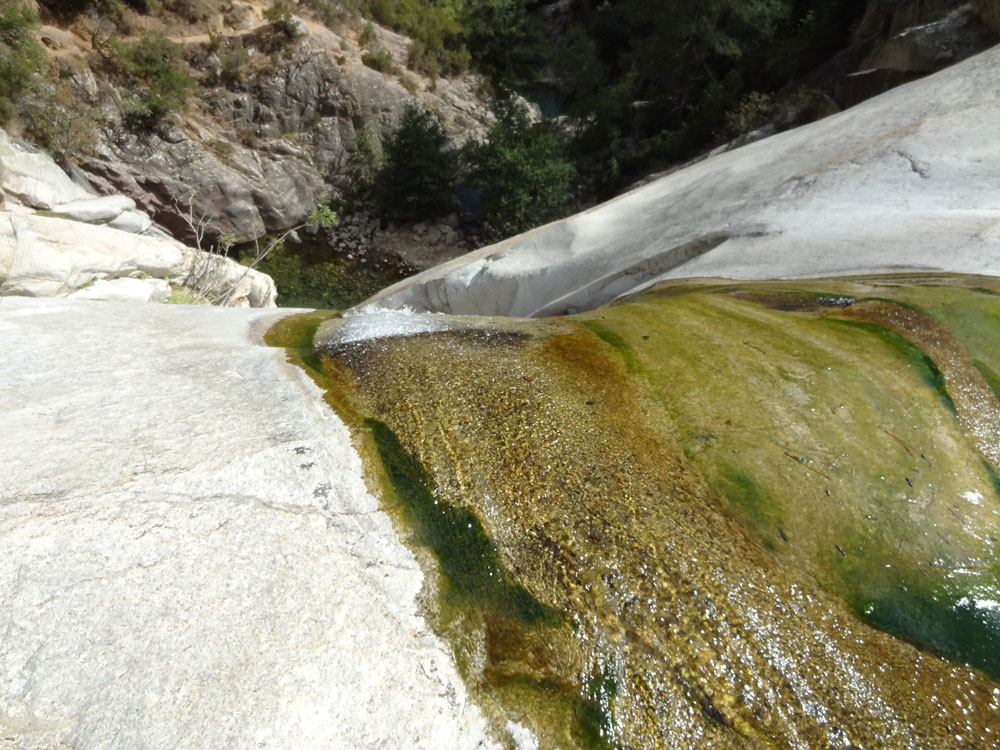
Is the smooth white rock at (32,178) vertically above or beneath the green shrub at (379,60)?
beneath

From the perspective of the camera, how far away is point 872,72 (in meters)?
13.2

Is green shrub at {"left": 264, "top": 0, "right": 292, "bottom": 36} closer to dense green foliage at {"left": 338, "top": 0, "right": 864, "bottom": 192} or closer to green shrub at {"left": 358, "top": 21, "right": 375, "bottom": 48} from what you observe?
green shrub at {"left": 358, "top": 21, "right": 375, "bottom": 48}

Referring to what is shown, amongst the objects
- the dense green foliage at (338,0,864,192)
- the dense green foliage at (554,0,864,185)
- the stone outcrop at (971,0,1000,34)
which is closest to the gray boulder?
the stone outcrop at (971,0,1000,34)

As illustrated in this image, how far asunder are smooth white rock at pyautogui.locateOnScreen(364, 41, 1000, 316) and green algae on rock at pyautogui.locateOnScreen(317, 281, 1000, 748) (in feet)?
6.35

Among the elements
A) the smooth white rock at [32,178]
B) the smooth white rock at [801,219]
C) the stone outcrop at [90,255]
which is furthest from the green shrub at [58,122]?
the smooth white rock at [801,219]

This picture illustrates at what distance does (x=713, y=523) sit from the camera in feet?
7.79

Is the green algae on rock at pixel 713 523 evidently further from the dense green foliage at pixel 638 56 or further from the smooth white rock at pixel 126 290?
the dense green foliage at pixel 638 56

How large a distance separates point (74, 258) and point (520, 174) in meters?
13.1

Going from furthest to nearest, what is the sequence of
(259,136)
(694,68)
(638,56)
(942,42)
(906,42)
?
1. (638,56)
2. (694,68)
3. (259,136)
4. (906,42)
5. (942,42)

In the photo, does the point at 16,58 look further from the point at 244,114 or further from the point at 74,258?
the point at 74,258

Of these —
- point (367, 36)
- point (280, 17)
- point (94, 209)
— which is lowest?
point (94, 209)

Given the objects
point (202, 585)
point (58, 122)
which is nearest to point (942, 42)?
point (202, 585)

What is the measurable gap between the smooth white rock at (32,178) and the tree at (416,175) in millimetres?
8755

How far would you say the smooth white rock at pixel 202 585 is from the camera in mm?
1608
